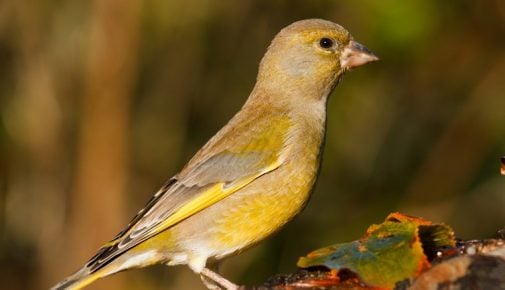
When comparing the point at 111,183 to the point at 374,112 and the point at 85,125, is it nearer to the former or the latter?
the point at 85,125

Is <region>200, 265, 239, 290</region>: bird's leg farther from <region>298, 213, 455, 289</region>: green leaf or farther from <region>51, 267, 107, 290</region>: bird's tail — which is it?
<region>298, 213, 455, 289</region>: green leaf

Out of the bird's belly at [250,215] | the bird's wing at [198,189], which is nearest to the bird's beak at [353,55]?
the bird's wing at [198,189]

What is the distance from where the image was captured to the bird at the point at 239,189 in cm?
583

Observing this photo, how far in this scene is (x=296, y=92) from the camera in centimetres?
651

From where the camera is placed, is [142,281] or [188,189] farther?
[142,281]

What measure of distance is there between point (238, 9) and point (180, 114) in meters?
1.01

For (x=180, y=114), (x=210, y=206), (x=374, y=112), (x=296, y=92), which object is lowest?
(x=210, y=206)

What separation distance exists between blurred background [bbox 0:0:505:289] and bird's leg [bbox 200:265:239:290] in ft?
10.1

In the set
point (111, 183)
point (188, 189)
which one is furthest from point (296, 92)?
point (111, 183)

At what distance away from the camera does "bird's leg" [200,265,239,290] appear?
5.74 metres

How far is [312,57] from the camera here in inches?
260

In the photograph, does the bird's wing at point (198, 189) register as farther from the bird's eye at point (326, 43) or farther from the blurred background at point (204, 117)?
the blurred background at point (204, 117)

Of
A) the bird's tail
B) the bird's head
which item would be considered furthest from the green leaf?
the bird's head

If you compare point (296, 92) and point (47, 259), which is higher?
point (47, 259)
